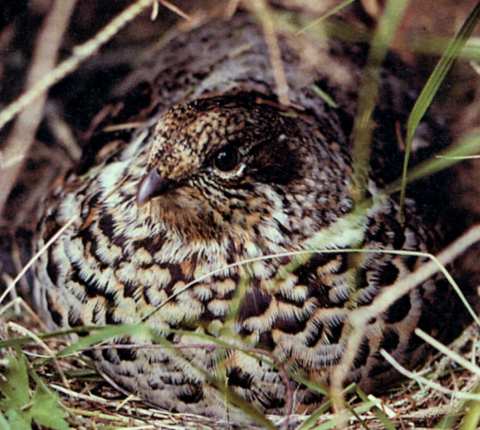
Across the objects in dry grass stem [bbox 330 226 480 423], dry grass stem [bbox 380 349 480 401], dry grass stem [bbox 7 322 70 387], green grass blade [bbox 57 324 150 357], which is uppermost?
green grass blade [bbox 57 324 150 357]

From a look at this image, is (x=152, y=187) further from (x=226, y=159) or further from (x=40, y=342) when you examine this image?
(x=40, y=342)

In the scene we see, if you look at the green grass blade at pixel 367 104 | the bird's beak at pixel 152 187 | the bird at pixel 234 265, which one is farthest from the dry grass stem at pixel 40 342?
the green grass blade at pixel 367 104

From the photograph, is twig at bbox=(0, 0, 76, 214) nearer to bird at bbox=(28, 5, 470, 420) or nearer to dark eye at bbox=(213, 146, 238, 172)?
bird at bbox=(28, 5, 470, 420)

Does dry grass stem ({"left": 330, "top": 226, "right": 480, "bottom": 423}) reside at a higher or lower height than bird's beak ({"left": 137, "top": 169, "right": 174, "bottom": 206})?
lower

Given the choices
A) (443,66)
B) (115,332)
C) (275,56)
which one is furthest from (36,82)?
(443,66)

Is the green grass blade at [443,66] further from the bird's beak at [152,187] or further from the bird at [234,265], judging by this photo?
the bird's beak at [152,187]

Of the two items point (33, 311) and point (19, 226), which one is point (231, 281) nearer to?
point (33, 311)

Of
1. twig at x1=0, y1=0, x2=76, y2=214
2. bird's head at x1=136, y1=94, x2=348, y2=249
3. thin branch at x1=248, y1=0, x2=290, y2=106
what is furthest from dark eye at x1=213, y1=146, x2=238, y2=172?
twig at x1=0, y1=0, x2=76, y2=214
